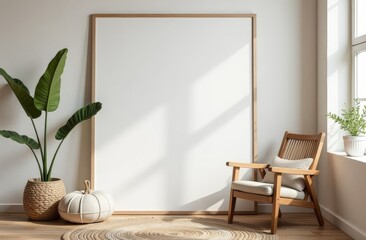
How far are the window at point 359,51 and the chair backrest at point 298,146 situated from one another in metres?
0.59

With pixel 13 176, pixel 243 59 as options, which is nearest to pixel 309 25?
pixel 243 59

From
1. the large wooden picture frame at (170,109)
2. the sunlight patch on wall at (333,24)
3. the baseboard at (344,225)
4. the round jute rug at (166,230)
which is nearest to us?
the baseboard at (344,225)

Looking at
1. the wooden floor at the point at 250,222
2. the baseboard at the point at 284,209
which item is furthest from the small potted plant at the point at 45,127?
the baseboard at the point at 284,209

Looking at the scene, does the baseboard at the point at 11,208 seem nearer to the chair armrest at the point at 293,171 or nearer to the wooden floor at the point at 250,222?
the wooden floor at the point at 250,222

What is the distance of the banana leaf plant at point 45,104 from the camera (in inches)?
177

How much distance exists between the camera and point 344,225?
13.8ft

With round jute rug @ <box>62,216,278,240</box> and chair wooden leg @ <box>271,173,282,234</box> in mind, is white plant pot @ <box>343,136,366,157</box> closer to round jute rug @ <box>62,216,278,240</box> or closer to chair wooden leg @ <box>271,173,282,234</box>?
chair wooden leg @ <box>271,173,282,234</box>

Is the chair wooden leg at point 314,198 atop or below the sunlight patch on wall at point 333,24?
below

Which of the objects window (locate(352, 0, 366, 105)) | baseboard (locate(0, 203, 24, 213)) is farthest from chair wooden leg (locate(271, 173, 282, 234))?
baseboard (locate(0, 203, 24, 213))

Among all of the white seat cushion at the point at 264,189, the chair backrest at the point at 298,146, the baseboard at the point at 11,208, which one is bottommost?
the baseboard at the point at 11,208

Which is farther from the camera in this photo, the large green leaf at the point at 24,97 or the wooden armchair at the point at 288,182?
the large green leaf at the point at 24,97

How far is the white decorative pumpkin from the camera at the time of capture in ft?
14.5

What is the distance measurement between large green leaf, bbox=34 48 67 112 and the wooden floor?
1.11m

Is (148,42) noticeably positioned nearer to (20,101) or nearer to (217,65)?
(217,65)
